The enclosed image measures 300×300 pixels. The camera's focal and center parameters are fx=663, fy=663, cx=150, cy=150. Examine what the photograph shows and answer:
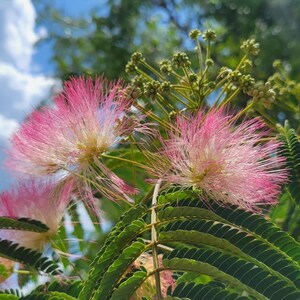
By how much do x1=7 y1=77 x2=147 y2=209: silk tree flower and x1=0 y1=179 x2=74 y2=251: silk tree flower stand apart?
8 centimetres

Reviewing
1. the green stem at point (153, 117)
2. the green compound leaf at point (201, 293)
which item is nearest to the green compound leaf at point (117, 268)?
the green compound leaf at point (201, 293)

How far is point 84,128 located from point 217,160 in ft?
0.96

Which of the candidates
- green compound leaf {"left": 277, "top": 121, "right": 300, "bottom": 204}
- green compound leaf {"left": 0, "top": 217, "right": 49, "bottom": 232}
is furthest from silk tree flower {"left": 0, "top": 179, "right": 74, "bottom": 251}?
green compound leaf {"left": 277, "top": 121, "right": 300, "bottom": 204}

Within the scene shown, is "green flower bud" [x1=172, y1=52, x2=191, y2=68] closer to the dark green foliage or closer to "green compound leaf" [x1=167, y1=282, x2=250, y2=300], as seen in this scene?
the dark green foliage

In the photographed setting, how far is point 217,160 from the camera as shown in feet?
4.00

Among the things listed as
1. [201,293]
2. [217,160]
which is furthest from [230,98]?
[201,293]

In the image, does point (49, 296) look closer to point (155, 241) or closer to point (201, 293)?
point (155, 241)

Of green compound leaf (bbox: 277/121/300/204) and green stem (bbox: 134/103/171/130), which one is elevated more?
green stem (bbox: 134/103/171/130)

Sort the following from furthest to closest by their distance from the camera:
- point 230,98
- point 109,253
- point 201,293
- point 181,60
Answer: point 181,60 → point 230,98 → point 109,253 → point 201,293

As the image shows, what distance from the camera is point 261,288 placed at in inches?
40.8

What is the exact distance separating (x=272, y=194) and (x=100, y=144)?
369 mm

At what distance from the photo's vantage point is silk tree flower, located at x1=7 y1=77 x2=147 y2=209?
1.33 meters

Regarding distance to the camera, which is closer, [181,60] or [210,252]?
[210,252]

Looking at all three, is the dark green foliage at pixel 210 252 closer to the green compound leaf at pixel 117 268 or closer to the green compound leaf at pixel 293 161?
the green compound leaf at pixel 117 268
